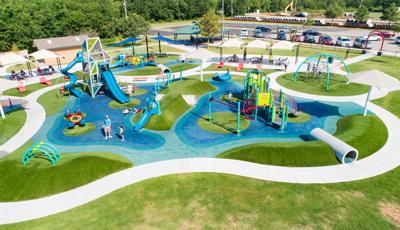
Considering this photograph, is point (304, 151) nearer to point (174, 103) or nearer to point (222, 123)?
point (222, 123)

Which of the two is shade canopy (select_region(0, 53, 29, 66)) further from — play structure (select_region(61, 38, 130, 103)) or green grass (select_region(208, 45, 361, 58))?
green grass (select_region(208, 45, 361, 58))

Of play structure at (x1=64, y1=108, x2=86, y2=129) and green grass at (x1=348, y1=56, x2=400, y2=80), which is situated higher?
green grass at (x1=348, y1=56, x2=400, y2=80)

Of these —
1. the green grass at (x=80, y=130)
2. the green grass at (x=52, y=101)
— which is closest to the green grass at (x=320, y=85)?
the green grass at (x=80, y=130)

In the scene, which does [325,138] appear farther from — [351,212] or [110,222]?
[110,222]

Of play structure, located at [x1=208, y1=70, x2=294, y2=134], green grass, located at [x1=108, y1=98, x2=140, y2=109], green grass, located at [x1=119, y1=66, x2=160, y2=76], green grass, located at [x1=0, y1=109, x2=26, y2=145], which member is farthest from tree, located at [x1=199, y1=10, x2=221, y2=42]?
green grass, located at [x1=0, y1=109, x2=26, y2=145]

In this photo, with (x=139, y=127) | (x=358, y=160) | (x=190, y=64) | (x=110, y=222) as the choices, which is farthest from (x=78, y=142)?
(x=190, y=64)

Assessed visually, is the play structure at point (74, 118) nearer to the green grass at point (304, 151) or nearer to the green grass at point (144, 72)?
the green grass at point (304, 151)

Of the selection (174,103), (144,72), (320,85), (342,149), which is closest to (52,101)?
(144,72)
